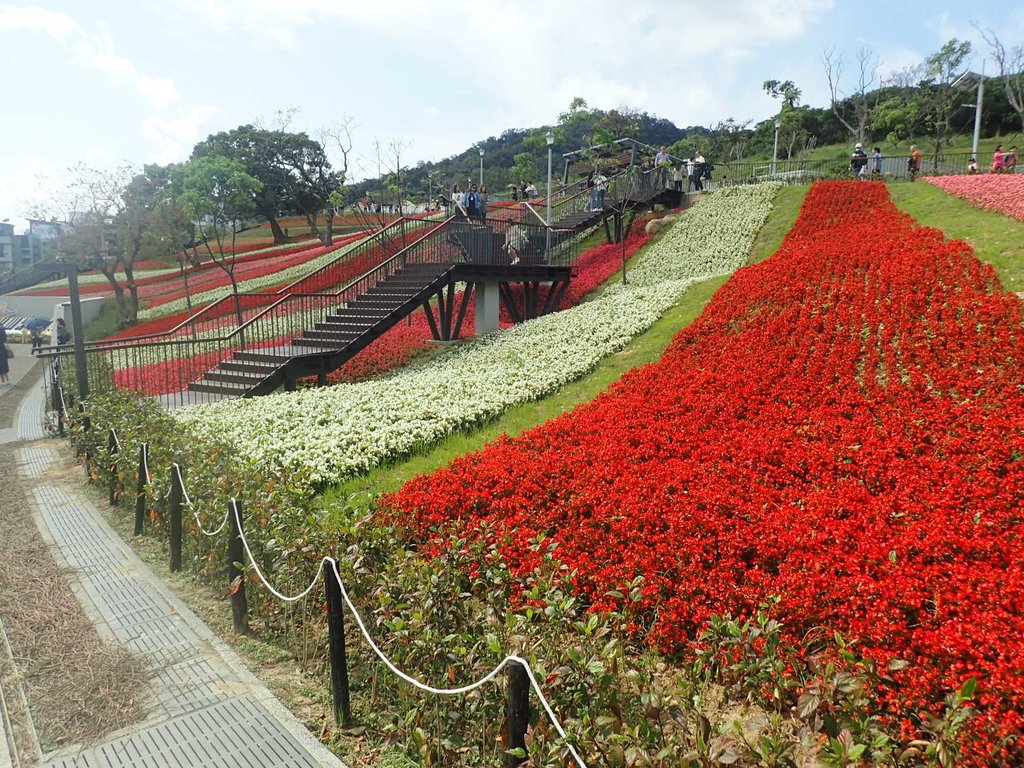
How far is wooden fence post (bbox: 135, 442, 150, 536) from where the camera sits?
7.06 m

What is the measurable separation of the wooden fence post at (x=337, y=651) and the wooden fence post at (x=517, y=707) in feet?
4.90

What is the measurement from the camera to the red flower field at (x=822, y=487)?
3.62m

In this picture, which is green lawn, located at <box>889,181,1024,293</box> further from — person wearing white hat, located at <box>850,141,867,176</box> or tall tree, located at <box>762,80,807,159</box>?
tall tree, located at <box>762,80,807,159</box>

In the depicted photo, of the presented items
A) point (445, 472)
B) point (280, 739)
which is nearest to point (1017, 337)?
point (445, 472)

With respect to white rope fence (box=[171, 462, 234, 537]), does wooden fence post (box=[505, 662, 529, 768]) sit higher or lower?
higher

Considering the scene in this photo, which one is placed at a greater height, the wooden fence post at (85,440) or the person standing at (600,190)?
the person standing at (600,190)

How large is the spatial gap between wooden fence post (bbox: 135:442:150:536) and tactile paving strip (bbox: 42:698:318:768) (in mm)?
3765

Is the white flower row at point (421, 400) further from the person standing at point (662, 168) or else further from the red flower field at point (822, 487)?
the person standing at point (662, 168)

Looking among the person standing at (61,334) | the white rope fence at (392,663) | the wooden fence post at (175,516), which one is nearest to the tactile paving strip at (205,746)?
the white rope fence at (392,663)

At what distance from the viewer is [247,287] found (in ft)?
118

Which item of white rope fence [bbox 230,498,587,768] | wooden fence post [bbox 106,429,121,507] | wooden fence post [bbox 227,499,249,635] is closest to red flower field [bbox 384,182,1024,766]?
white rope fence [bbox 230,498,587,768]

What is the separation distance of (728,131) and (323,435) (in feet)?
194

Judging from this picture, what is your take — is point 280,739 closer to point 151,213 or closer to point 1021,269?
point 1021,269

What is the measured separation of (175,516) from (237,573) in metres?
1.37
